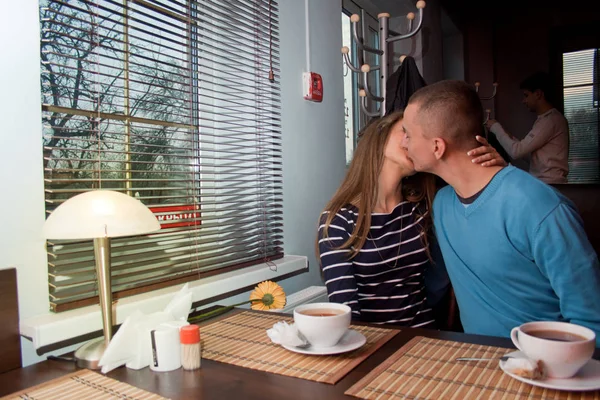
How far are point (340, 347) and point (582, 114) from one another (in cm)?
448

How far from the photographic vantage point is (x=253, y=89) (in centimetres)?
187

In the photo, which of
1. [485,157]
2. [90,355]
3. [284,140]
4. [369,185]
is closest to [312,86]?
[284,140]

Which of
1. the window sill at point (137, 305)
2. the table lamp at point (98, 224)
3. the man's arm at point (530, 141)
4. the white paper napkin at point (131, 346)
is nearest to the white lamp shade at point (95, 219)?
the table lamp at point (98, 224)

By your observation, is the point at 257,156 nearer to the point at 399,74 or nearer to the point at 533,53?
the point at 399,74

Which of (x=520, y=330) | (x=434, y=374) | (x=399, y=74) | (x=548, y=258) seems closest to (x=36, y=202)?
(x=434, y=374)

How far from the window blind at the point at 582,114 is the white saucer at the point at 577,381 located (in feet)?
14.1

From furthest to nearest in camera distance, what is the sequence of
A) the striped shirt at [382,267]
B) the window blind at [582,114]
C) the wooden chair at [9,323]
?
the window blind at [582,114]
the striped shirt at [382,267]
the wooden chair at [9,323]

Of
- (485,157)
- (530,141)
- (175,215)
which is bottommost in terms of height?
(175,215)

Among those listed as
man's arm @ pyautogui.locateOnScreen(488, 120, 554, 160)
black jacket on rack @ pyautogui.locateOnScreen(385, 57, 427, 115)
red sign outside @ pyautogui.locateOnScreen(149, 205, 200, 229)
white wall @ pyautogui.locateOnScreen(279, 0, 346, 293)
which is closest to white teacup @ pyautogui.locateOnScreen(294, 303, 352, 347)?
red sign outside @ pyautogui.locateOnScreen(149, 205, 200, 229)

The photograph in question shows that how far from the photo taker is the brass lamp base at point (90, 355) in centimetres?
86

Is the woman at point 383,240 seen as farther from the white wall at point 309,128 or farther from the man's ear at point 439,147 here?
the white wall at point 309,128

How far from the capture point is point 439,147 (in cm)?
129

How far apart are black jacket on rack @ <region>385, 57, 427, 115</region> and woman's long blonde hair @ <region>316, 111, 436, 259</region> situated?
860mm

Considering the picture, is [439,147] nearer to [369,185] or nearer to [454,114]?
[454,114]
